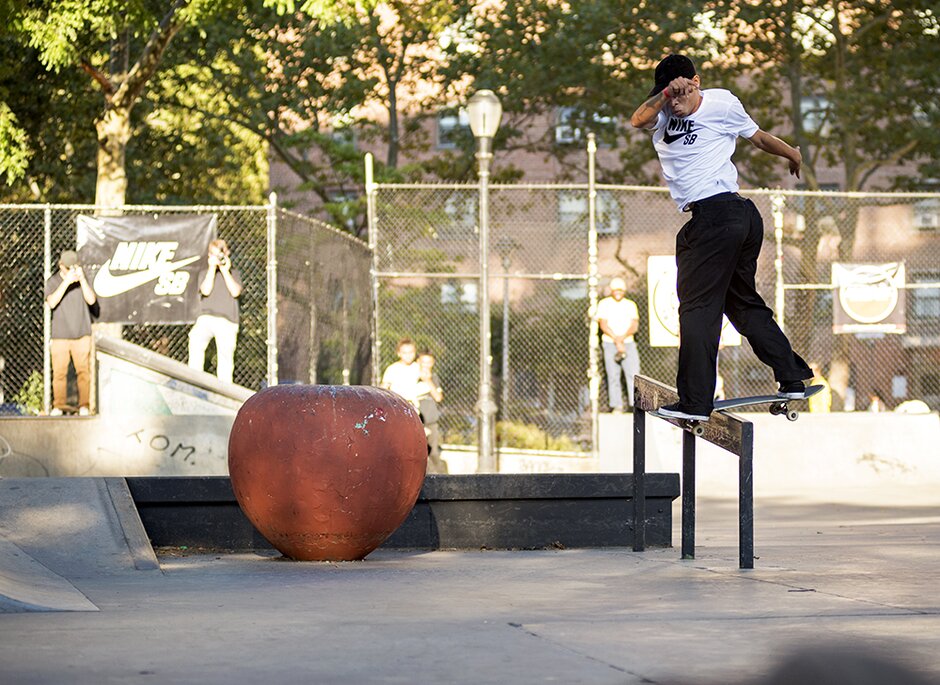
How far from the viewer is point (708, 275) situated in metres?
6.58

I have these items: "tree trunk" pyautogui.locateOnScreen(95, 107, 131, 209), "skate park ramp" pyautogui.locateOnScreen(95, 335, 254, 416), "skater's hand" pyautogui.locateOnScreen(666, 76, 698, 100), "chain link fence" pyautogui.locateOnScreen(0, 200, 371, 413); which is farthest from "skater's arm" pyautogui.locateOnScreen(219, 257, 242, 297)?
"skater's hand" pyautogui.locateOnScreen(666, 76, 698, 100)

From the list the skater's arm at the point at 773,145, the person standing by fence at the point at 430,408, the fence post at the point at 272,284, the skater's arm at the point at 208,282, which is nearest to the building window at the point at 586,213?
the person standing by fence at the point at 430,408

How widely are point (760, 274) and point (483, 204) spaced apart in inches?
217

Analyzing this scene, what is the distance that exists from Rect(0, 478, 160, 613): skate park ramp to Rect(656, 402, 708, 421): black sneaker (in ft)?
7.96

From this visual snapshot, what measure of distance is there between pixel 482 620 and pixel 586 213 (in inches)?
606

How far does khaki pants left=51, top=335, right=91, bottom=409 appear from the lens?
15469 millimetres

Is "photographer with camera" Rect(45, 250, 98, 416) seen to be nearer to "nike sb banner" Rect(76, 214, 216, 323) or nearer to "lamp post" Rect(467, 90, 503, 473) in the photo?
"nike sb banner" Rect(76, 214, 216, 323)

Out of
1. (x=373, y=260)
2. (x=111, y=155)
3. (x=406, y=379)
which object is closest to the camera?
(x=406, y=379)

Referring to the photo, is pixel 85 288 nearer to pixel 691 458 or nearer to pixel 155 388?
pixel 155 388

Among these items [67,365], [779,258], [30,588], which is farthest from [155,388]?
[30,588]

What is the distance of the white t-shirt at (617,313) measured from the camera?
17766 millimetres

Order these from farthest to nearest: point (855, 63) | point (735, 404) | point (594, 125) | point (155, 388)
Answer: point (594, 125) < point (855, 63) < point (155, 388) < point (735, 404)

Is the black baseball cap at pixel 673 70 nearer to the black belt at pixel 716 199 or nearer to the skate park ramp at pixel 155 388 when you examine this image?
the black belt at pixel 716 199

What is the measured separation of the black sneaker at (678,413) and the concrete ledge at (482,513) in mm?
1175
